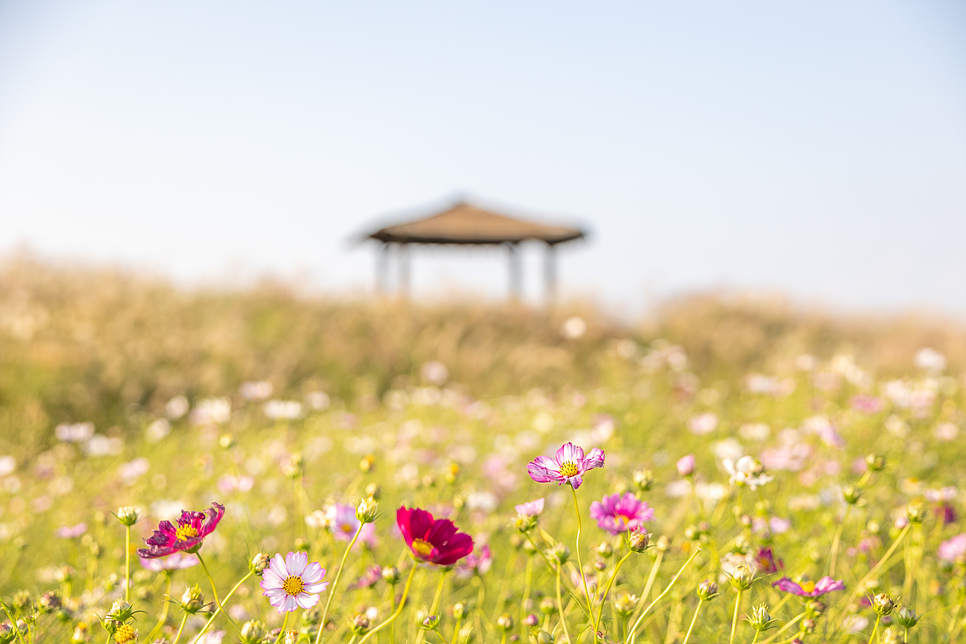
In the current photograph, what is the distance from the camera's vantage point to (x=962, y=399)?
4.20 m

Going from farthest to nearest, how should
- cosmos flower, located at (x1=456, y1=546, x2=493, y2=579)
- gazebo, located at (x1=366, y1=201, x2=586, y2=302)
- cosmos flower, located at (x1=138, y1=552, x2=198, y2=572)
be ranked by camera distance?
1. gazebo, located at (x1=366, y1=201, x2=586, y2=302)
2. cosmos flower, located at (x1=456, y1=546, x2=493, y2=579)
3. cosmos flower, located at (x1=138, y1=552, x2=198, y2=572)

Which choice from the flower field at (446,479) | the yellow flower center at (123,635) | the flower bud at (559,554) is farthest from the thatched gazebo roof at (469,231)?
the yellow flower center at (123,635)

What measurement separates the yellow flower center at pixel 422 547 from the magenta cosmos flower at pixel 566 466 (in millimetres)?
228

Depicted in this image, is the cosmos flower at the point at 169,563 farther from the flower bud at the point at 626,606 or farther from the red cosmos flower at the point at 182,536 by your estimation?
the flower bud at the point at 626,606

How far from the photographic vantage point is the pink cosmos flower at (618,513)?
4.20ft

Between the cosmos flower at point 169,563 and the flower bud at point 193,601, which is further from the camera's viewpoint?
the cosmos flower at point 169,563

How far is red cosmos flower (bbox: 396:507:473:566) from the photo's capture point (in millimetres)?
1063

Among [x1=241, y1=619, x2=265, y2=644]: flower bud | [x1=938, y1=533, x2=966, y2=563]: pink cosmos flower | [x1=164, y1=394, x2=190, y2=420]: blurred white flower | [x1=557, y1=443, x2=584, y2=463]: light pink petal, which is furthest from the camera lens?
[x1=164, y1=394, x2=190, y2=420]: blurred white flower

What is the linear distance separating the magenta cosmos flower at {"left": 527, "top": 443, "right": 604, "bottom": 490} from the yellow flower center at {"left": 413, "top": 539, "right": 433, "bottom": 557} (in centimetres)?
23

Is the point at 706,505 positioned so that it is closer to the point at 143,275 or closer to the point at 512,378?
the point at 512,378

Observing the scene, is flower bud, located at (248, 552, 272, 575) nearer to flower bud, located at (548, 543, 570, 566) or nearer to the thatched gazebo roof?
flower bud, located at (548, 543, 570, 566)

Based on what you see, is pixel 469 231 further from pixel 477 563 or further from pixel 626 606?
pixel 626 606

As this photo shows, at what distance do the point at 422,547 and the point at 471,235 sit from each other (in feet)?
34.6

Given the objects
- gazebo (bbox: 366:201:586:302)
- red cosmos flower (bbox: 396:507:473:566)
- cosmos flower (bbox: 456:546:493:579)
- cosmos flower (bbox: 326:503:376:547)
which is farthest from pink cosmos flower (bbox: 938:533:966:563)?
gazebo (bbox: 366:201:586:302)
